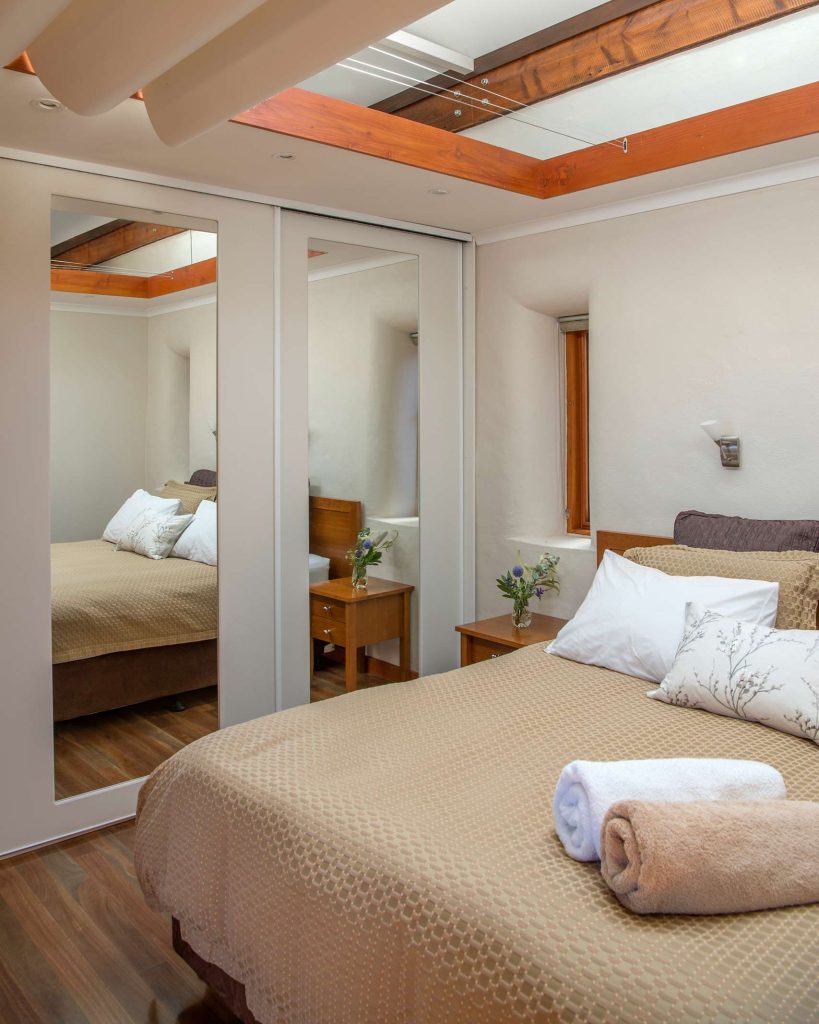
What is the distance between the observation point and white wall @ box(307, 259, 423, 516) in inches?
141

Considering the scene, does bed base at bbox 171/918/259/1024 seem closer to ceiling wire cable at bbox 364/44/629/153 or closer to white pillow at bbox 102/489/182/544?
white pillow at bbox 102/489/182/544

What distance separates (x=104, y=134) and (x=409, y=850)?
222cm

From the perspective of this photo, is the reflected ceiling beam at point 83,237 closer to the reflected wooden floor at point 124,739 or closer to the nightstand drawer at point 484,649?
the reflected wooden floor at point 124,739

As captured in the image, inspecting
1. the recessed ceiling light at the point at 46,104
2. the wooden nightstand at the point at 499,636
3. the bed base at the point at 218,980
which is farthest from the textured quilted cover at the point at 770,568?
the recessed ceiling light at the point at 46,104

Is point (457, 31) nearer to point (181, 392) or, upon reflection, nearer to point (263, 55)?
point (263, 55)

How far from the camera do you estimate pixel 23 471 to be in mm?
2844

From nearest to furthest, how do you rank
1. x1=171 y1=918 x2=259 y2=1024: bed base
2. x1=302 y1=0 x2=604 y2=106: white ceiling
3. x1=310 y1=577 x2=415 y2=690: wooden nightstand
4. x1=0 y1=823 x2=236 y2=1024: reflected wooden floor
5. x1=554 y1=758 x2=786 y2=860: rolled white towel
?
x1=554 y1=758 x2=786 y2=860: rolled white towel, x1=171 y1=918 x2=259 y2=1024: bed base, x1=0 y1=823 x2=236 y2=1024: reflected wooden floor, x1=302 y1=0 x2=604 y2=106: white ceiling, x1=310 y1=577 x2=415 y2=690: wooden nightstand

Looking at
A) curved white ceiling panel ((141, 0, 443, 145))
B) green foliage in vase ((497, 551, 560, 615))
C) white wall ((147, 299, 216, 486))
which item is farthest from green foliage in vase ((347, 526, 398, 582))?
curved white ceiling panel ((141, 0, 443, 145))

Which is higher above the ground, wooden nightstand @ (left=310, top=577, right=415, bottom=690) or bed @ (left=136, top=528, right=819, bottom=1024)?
wooden nightstand @ (left=310, top=577, right=415, bottom=690)

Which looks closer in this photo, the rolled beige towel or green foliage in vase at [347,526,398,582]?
the rolled beige towel

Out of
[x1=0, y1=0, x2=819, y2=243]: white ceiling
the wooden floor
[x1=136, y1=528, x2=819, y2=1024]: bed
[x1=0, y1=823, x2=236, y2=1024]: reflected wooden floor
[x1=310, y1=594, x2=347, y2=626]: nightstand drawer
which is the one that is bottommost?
[x1=0, y1=823, x2=236, y2=1024]: reflected wooden floor

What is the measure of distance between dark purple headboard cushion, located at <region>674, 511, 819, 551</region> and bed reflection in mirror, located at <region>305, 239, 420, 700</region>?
1.26 metres

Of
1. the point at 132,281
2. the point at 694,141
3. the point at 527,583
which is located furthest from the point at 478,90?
the point at 527,583

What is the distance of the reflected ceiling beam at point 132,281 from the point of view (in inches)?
114
